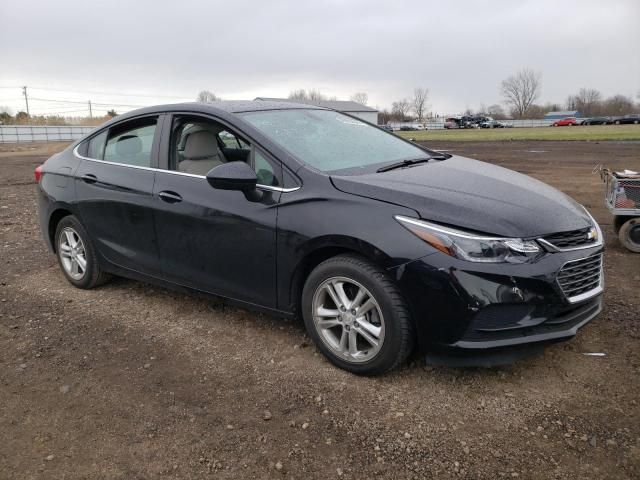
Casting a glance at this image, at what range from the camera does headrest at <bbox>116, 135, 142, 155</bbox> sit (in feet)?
14.4

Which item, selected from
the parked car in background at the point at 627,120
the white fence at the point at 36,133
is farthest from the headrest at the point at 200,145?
the parked car in background at the point at 627,120

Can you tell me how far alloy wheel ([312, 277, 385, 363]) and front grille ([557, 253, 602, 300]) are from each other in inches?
40.2

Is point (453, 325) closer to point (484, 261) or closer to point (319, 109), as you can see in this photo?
point (484, 261)

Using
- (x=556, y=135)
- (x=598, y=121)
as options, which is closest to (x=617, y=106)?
(x=598, y=121)

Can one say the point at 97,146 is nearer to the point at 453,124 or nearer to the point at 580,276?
the point at 580,276

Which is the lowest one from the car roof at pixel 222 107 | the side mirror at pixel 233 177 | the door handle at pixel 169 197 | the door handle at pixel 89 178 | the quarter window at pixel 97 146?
the door handle at pixel 169 197

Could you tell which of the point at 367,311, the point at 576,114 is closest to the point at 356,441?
the point at 367,311

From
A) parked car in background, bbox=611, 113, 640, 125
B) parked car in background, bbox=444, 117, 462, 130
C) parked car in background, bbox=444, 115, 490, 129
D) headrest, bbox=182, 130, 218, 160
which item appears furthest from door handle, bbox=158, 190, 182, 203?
parked car in background, bbox=444, 117, 462, 130

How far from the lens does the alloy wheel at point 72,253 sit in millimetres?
4953

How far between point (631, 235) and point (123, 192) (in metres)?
5.02

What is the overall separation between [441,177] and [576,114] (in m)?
95.8

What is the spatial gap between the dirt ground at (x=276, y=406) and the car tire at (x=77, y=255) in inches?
22.1

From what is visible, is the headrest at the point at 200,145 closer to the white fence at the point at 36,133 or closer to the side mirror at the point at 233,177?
the side mirror at the point at 233,177

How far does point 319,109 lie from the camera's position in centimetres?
460
